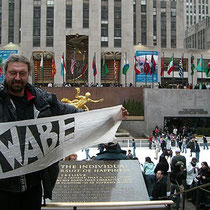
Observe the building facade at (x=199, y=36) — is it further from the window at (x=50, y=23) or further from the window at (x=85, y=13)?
the window at (x=50, y=23)

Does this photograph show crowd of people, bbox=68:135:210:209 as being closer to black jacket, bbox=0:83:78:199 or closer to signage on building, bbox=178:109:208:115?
black jacket, bbox=0:83:78:199

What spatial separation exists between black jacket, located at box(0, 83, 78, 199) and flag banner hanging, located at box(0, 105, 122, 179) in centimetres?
5

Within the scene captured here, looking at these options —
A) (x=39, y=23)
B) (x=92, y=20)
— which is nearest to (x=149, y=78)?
(x=92, y=20)

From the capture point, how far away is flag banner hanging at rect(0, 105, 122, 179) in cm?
244

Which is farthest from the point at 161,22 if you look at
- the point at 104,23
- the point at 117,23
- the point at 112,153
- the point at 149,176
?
the point at 112,153

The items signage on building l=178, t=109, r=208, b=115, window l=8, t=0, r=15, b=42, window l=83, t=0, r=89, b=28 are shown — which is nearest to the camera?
signage on building l=178, t=109, r=208, b=115

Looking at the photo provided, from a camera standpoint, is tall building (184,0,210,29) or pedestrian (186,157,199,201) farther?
tall building (184,0,210,29)

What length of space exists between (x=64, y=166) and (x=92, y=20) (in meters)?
36.7

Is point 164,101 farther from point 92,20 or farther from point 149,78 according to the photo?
point 92,20

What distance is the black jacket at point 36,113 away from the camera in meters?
2.36

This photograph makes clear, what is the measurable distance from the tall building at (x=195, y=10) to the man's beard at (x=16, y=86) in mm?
107638

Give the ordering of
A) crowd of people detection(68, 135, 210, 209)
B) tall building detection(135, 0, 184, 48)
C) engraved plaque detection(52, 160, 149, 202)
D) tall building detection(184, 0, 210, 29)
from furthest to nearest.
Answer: tall building detection(184, 0, 210, 29) < tall building detection(135, 0, 184, 48) < crowd of people detection(68, 135, 210, 209) < engraved plaque detection(52, 160, 149, 202)

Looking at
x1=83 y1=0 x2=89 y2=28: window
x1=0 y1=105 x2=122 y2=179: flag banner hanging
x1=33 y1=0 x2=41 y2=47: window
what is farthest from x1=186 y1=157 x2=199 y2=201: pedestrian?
x1=33 y1=0 x2=41 y2=47: window

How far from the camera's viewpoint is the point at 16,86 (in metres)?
2.41
